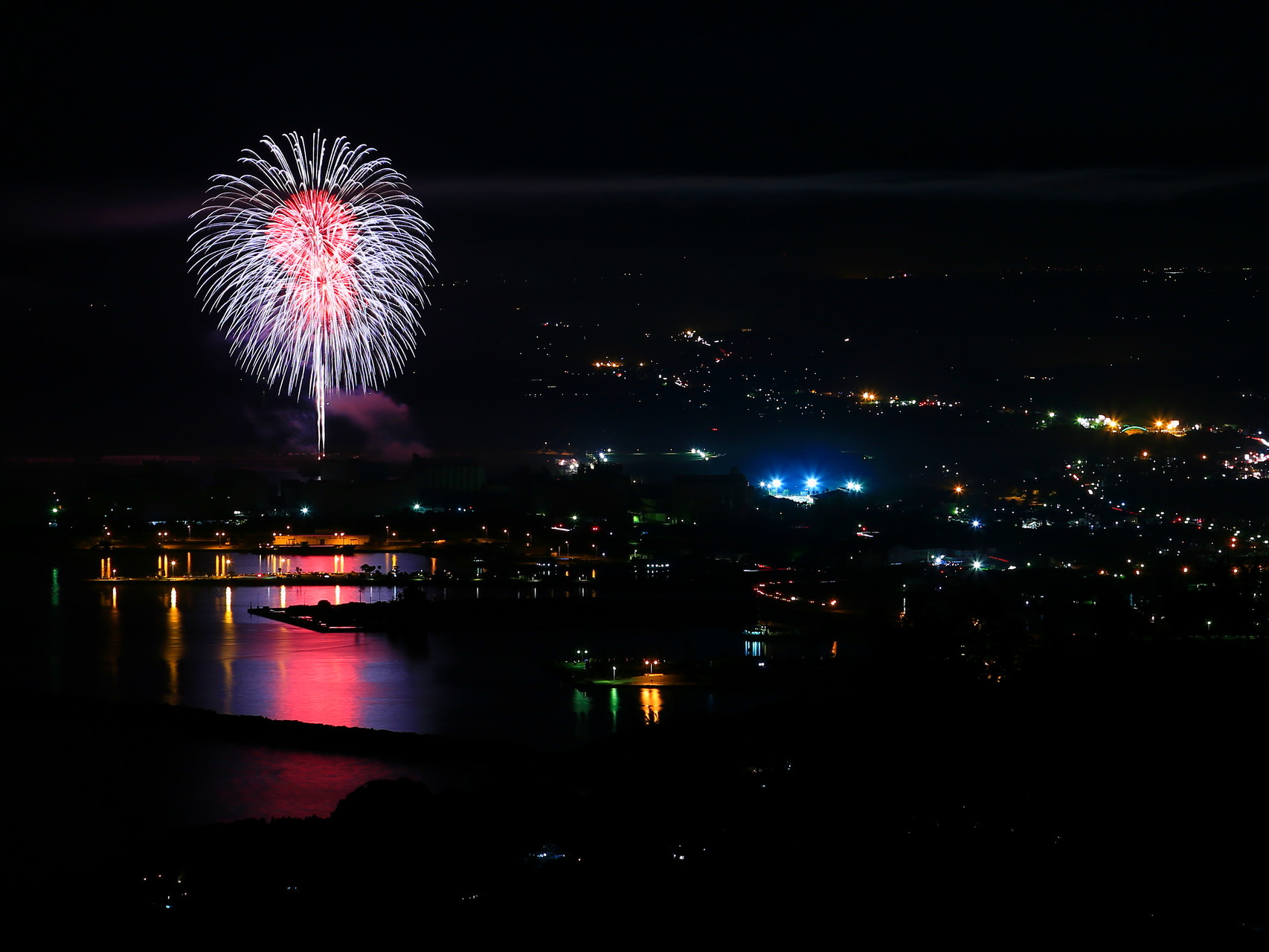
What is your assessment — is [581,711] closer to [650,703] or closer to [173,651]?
[650,703]

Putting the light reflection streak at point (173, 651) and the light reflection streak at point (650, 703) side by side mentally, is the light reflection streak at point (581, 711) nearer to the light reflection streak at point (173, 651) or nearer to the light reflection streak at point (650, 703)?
the light reflection streak at point (650, 703)

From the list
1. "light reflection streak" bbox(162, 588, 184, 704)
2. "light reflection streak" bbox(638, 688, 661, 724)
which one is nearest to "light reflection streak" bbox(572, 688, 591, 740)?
"light reflection streak" bbox(638, 688, 661, 724)

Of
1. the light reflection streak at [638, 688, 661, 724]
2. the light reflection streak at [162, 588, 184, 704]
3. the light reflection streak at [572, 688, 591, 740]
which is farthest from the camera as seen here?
the light reflection streak at [162, 588, 184, 704]

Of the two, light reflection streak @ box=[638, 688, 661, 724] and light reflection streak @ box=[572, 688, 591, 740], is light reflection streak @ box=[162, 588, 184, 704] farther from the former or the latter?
light reflection streak @ box=[638, 688, 661, 724]

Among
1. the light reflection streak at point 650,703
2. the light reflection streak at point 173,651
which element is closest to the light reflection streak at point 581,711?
the light reflection streak at point 650,703

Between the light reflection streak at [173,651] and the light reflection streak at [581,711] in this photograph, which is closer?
the light reflection streak at [581,711]

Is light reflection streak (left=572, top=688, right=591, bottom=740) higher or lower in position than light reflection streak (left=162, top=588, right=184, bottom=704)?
lower

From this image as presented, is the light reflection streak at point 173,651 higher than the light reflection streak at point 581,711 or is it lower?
higher

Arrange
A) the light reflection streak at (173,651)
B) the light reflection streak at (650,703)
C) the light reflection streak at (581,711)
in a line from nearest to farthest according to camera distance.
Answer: the light reflection streak at (581,711) < the light reflection streak at (650,703) < the light reflection streak at (173,651)

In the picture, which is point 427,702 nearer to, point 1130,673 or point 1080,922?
point 1130,673

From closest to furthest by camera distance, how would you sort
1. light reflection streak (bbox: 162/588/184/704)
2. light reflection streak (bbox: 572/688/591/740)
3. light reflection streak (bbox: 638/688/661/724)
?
light reflection streak (bbox: 572/688/591/740) < light reflection streak (bbox: 638/688/661/724) < light reflection streak (bbox: 162/588/184/704)

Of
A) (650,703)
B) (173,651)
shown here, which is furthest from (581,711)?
(173,651)

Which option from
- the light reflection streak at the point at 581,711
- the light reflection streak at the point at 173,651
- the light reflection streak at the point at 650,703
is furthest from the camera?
the light reflection streak at the point at 173,651
